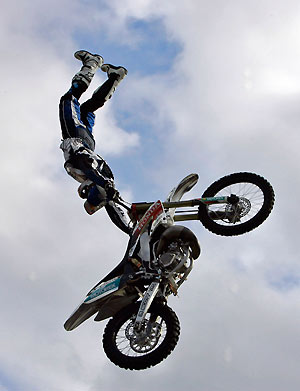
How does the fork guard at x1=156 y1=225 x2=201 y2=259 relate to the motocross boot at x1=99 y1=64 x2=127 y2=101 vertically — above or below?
below

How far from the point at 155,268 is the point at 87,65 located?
254 inches

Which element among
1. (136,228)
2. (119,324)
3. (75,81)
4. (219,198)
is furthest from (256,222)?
(75,81)

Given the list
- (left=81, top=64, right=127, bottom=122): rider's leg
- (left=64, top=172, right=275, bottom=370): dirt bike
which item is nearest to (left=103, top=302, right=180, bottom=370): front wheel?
(left=64, top=172, right=275, bottom=370): dirt bike

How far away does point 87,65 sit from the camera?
2080cm

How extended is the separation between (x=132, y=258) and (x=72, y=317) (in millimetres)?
1692

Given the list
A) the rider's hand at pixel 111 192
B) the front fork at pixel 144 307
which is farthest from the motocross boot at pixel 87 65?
the front fork at pixel 144 307

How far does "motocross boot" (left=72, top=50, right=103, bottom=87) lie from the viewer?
2052 centimetres

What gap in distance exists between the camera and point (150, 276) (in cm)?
1644

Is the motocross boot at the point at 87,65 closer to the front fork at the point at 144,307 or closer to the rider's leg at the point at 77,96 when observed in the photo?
the rider's leg at the point at 77,96

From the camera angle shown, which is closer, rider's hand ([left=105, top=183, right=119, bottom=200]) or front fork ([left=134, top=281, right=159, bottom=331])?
front fork ([left=134, top=281, right=159, bottom=331])

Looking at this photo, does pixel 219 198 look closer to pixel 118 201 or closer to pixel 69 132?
pixel 118 201

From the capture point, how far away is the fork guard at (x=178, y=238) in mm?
16719

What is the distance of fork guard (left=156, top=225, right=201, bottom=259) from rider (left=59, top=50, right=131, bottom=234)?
5.20ft

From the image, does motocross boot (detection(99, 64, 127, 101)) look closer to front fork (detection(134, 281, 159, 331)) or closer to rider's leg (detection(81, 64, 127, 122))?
rider's leg (detection(81, 64, 127, 122))
